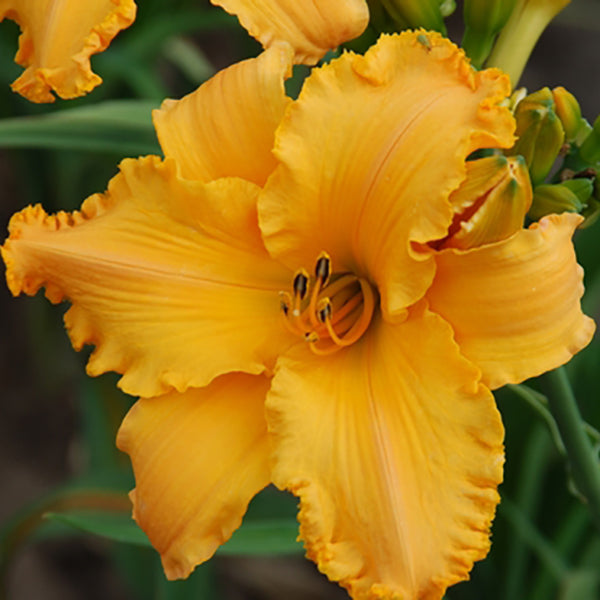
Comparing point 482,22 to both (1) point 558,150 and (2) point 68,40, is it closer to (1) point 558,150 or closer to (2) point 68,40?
(1) point 558,150

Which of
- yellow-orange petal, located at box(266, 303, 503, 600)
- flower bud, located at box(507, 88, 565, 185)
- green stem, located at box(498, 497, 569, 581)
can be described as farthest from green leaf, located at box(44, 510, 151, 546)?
flower bud, located at box(507, 88, 565, 185)

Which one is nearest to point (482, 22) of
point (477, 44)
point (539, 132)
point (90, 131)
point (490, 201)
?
point (477, 44)

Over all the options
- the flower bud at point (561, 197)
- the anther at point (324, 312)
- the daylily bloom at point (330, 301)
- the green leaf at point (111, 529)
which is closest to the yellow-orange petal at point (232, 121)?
the daylily bloom at point (330, 301)

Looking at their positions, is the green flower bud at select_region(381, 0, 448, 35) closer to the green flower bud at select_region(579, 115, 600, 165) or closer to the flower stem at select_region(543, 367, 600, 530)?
the green flower bud at select_region(579, 115, 600, 165)

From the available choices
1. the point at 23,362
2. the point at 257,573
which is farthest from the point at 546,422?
the point at 23,362

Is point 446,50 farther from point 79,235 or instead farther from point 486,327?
point 79,235

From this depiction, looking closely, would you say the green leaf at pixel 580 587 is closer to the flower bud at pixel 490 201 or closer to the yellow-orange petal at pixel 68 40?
the flower bud at pixel 490 201

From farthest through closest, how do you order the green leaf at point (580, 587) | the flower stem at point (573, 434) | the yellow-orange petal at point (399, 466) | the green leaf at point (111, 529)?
the green leaf at point (580, 587)
the green leaf at point (111, 529)
the flower stem at point (573, 434)
the yellow-orange petal at point (399, 466)
